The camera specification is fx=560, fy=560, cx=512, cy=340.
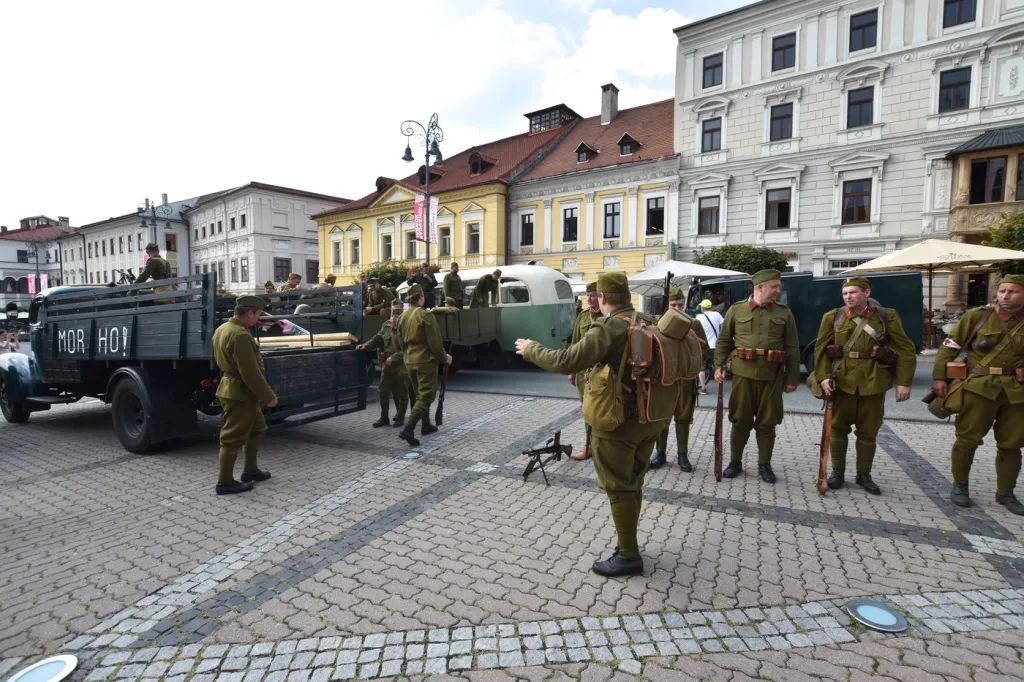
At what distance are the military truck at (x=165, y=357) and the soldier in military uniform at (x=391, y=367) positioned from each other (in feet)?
1.17

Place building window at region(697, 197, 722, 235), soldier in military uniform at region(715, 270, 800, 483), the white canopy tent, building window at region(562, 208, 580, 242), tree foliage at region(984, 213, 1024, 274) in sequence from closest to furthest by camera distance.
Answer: soldier in military uniform at region(715, 270, 800, 483), the white canopy tent, tree foliage at region(984, 213, 1024, 274), building window at region(697, 197, 722, 235), building window at region(562, 208, 580, 242)

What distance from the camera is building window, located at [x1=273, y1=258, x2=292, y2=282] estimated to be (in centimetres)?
4388

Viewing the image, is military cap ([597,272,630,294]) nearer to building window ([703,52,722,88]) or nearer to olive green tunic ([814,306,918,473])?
olive green tunic ([814,306,918,473])

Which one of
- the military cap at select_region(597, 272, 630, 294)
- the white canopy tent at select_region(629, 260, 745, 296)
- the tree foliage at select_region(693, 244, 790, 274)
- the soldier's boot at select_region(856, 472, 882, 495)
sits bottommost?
the soldier's boot at select_region(856, 472, 882, 495)

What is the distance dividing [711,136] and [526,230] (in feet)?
33.7

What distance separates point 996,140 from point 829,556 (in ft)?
70.9

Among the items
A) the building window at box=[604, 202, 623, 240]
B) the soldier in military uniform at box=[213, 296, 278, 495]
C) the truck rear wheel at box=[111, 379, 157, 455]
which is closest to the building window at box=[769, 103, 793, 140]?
the building window at box=[604, 202, 623, 240]

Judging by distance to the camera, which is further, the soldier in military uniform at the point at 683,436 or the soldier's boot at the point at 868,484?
the soldier in military uniform at the point at 683,436

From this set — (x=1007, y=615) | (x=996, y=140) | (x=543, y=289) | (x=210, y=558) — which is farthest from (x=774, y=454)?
(x=996, y=140)

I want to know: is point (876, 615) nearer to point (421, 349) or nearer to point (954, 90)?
point (421, 349)

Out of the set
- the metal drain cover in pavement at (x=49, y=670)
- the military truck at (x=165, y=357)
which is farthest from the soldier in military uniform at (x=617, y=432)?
the military truck at (x=165, y=357)

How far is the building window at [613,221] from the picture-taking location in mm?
26938

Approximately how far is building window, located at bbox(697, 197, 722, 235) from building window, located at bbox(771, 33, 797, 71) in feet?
18.4

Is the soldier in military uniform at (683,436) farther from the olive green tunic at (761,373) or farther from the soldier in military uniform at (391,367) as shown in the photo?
the soldier in military uniform at (391,367)
